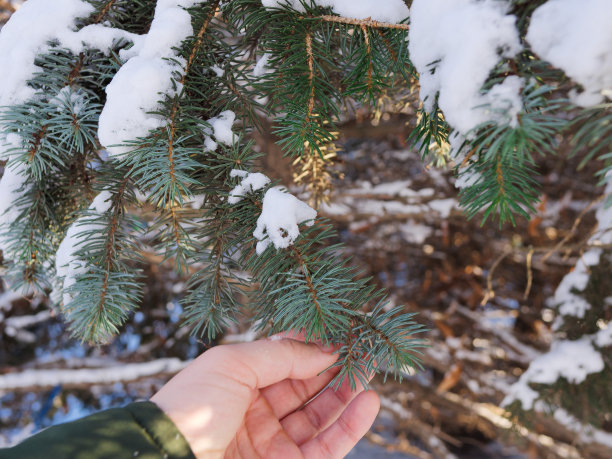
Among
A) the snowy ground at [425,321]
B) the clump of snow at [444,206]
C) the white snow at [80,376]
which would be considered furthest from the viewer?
the snowy ground at [425,321]

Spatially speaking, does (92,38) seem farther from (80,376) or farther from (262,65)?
(80,376)

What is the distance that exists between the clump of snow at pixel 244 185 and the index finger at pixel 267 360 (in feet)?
0.95

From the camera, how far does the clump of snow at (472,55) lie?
37 cm

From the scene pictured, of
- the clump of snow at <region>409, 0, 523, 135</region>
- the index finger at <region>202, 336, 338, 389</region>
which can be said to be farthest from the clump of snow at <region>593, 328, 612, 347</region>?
the clump of snow at <region>409, 0, 523, 135</region>

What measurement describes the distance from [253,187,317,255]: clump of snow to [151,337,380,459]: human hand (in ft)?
0.78

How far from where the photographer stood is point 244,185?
0.58 metres

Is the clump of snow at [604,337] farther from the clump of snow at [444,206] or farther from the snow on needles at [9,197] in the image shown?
the snow on needles at [9,197]

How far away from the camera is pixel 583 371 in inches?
40.3

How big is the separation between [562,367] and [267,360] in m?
0.90

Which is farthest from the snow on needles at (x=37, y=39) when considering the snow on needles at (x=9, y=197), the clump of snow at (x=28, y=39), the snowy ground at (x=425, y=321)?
the snowy ground at (x=425, y=321)

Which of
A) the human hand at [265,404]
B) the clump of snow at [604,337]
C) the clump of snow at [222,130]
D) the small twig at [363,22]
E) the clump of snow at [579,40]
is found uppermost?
the clump of snow at [579,40]

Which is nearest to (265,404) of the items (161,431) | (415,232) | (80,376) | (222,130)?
(161,431)

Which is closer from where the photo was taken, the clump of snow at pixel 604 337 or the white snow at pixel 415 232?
the clump of snow at pixel 604 337

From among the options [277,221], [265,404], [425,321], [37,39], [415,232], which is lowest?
[425,321]
